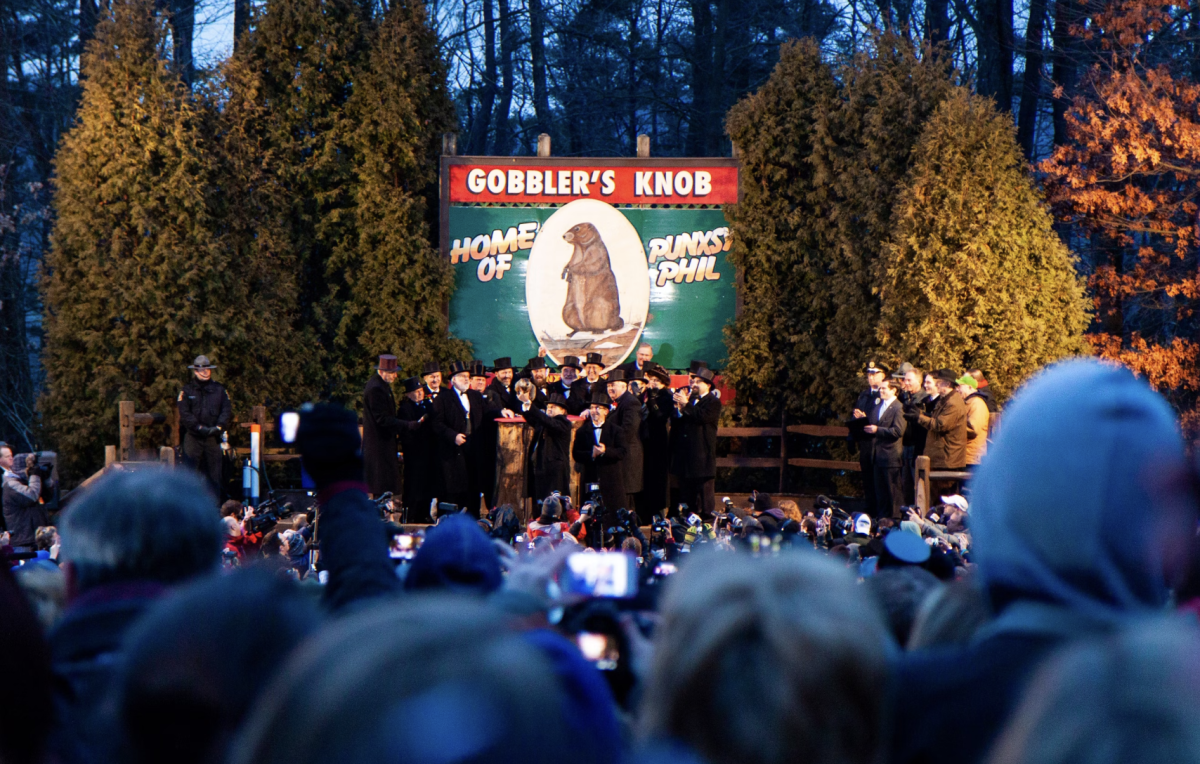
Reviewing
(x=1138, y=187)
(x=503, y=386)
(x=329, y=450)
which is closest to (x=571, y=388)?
(x=503, y=386)

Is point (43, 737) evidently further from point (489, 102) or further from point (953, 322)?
point (489, 102)

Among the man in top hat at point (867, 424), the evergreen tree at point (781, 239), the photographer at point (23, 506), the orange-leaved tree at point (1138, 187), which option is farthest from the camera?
the evergreen tree at point (781, 239)

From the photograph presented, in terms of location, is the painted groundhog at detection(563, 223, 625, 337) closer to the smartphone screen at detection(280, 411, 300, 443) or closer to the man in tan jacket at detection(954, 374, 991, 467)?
the man in tan jacket at detection(954, 374, 991, 467)

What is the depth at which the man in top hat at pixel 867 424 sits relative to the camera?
12.0m

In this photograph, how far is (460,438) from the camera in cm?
1252

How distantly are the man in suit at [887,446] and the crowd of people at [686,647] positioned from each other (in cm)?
980

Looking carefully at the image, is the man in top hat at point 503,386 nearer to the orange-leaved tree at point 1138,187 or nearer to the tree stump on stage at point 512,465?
the tree stump on stage at point 512,465

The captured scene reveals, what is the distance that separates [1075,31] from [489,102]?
39.2 ft

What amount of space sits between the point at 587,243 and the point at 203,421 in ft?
17.6

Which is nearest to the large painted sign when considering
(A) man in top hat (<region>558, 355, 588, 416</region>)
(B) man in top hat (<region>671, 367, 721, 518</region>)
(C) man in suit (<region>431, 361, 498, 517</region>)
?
(A) man in top hat (<region>558, 355, 588, 416</region>)

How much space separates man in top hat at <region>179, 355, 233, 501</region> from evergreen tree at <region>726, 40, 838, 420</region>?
6.38 metres

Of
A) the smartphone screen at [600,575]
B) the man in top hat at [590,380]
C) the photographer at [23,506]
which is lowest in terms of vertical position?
the photographer at [23,506]

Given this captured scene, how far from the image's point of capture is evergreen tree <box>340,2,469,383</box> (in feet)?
51.1

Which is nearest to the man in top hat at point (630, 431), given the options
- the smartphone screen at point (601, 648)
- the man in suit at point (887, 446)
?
the man in suit at point (887, 446)
